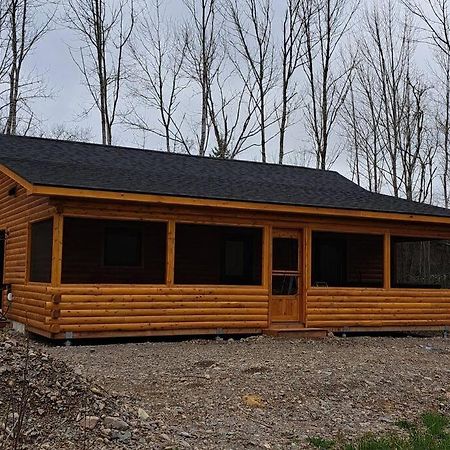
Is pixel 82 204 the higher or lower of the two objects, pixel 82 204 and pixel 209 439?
the higher

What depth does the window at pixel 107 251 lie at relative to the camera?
41.1 feet

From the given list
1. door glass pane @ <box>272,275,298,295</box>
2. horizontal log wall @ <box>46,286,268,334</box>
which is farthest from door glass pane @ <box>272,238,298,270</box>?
horizontal log wall @ <box>46,286,268,334</box>

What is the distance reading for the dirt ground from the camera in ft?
18.4

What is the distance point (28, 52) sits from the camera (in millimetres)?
24969

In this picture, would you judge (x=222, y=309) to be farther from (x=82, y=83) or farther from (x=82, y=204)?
(x=82, y=83)

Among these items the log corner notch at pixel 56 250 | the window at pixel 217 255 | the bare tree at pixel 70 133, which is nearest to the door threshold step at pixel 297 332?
the window at pixel 217 255

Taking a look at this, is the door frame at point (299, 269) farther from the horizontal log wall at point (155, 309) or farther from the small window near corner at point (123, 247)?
the small window near corner at point (123, 247)

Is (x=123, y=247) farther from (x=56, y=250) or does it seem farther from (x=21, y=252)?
(x=56, y=250)

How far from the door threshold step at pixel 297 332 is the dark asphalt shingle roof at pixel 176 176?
7.56ft

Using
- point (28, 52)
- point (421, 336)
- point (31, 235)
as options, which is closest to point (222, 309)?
point (31, 235)

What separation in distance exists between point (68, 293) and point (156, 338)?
1.94 meters

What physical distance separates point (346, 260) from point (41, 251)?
7.06m

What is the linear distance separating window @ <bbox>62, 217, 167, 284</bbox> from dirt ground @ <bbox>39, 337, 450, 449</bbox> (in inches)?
103

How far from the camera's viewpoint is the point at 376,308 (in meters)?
12.4
